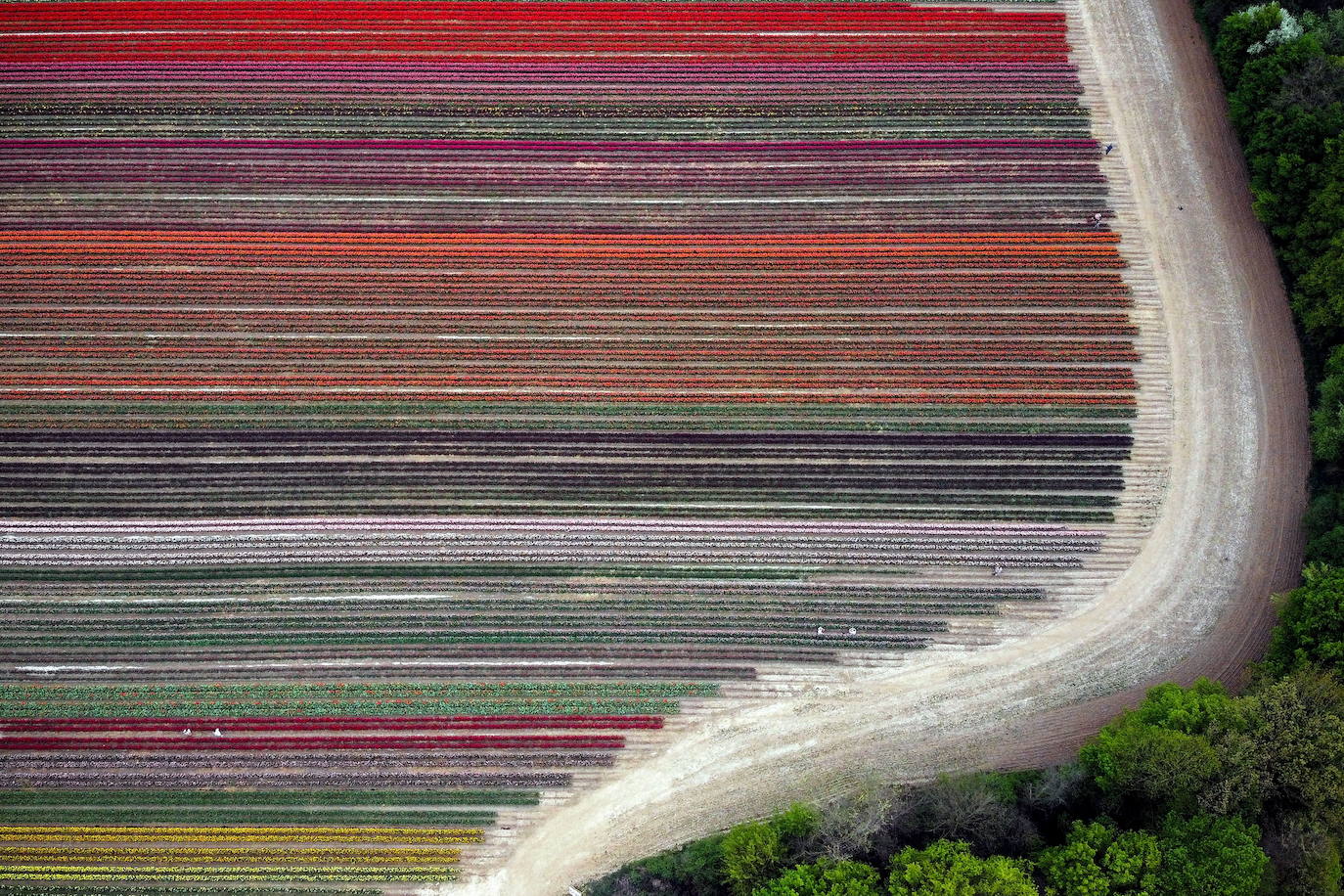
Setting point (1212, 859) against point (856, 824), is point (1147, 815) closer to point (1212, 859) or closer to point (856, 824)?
point (1212, 859)

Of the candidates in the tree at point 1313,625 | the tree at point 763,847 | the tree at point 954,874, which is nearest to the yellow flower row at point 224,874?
the tree at point 763,847

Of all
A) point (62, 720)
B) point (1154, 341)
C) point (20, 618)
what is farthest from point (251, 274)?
point (1154, 341)

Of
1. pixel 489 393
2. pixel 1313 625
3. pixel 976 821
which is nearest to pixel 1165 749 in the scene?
Result: pixel 976 821

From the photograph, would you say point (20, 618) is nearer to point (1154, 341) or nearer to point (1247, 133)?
point (1154, 341)

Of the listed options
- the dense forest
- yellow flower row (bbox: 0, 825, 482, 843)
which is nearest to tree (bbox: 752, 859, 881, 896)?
the dense forest

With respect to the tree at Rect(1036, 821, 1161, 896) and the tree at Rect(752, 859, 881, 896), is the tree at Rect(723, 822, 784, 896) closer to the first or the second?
the tree at Rect(752, 859, 881, 896)
